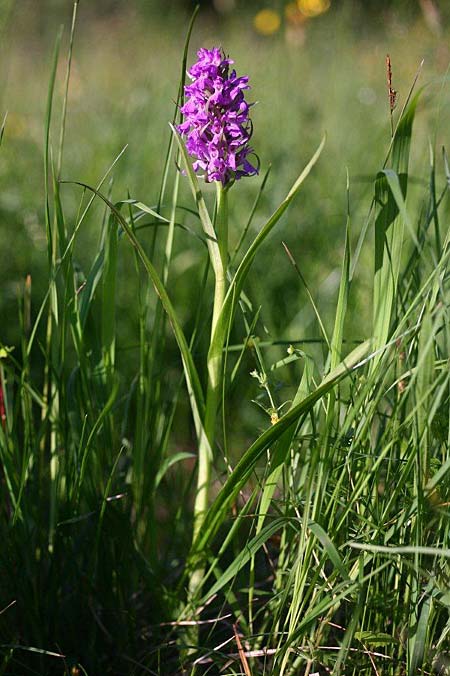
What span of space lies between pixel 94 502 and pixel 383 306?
42 cm

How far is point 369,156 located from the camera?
212cm

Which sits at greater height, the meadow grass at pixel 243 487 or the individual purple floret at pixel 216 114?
the individual purple floret at pixel 216 114

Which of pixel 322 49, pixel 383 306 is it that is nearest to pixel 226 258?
pixel 383 306

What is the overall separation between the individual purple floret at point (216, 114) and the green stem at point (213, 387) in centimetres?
3

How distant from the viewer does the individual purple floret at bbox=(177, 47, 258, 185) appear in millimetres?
688

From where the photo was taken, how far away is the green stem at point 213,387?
74 centimetres

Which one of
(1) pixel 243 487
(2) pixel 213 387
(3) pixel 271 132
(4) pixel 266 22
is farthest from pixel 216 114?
(4) pixel 266 22

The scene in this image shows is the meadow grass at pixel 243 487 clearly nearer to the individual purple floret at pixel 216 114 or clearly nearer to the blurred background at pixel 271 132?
the individual purple floret at pixel 216 114

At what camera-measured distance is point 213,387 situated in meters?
0.79

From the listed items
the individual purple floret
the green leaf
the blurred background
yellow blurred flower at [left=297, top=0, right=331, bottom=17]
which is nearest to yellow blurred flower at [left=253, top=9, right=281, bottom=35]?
the blurred background

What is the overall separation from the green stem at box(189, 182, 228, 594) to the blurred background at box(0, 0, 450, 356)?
0.24 metres

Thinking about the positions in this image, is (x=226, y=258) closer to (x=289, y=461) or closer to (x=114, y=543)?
(x=289, y=461)

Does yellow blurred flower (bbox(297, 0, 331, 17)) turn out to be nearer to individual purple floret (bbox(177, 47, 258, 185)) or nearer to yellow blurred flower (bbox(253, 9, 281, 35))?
yellow blurred flower (bbox(253, 9, 281, 35))

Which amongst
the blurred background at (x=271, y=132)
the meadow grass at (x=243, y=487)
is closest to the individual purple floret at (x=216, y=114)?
the meadow grass at (x=243, y=487)
